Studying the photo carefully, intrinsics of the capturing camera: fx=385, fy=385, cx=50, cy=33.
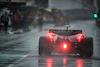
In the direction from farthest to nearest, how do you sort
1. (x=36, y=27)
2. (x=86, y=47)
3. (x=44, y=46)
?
(x=36, y=27) → (x=44, y=46) → (x=86, y=47)

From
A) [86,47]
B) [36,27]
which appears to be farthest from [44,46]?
[36,27]

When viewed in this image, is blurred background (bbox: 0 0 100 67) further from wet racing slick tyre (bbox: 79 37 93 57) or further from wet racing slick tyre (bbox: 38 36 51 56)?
wet racing slick tyre (bbox: 38 36 51 56)

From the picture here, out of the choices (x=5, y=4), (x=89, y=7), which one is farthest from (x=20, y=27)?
(x=89, y=7)

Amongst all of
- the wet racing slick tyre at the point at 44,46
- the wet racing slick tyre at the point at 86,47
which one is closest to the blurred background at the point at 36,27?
the wet racing slick tyre at the point at 86,47

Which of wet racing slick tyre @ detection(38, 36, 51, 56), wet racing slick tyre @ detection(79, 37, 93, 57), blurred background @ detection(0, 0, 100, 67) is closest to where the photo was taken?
blurred background @ detection(0, 0, 100, 67)

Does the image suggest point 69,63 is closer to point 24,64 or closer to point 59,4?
point 24,64

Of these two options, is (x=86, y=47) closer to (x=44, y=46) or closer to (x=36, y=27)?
(x=44, y=46)

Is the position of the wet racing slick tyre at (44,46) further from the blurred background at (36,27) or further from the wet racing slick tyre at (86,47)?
the wet racing slick tyre at (86,47)

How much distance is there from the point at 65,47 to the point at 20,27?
48.0 meters

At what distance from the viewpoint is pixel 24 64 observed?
14508 mm

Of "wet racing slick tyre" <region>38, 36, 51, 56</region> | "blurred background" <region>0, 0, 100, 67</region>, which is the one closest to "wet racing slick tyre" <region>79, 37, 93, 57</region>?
"blurred background" <region>0, 0, 100, 67</region>

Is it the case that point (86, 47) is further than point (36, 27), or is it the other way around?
point (36, 27)

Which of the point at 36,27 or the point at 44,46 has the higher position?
the point at 36,27

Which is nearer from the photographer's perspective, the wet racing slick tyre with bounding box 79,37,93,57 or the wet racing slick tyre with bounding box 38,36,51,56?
the wet racing slick tyre with bounding box 79,37,93,57
